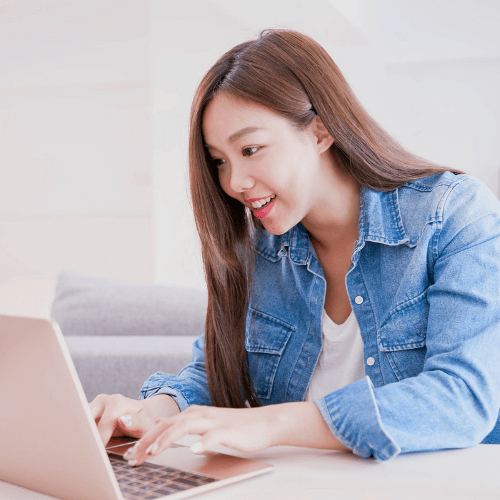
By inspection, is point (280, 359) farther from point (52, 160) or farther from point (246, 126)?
point (52, 160)

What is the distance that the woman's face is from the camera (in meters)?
1.10

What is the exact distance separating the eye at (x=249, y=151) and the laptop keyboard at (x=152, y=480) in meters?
0.57

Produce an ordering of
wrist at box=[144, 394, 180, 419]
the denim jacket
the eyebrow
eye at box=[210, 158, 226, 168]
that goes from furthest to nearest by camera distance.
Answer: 1. eye at box=[210, 158, 226, 168]
2. the eyebrow
3. wrist at box=[144, 394, 180, 419]
4. the denim jacket

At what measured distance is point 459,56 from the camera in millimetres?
4586

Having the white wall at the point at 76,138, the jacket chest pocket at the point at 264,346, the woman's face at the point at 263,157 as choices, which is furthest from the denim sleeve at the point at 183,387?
the white wall at the point at 76,138

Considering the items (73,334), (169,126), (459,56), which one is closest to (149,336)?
(73,334)

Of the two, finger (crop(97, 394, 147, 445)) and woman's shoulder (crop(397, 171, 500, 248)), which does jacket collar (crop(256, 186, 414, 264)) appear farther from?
finger (crop(97, 394, 147, 445))

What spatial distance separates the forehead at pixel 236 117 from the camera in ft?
3.58

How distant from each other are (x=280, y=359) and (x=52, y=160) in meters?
4.87

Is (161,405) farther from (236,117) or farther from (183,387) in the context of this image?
(236,117)

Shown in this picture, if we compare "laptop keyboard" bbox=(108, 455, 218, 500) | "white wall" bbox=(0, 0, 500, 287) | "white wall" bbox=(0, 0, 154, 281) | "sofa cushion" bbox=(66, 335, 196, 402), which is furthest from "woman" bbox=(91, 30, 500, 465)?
"white wall" bbox=(0, 0, 154, 281)

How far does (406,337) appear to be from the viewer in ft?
3.40

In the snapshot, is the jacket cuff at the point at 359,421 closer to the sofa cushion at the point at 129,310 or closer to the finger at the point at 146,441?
the finger at the point at 146,441

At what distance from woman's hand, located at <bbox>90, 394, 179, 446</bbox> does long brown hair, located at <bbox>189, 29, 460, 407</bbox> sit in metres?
0.26
